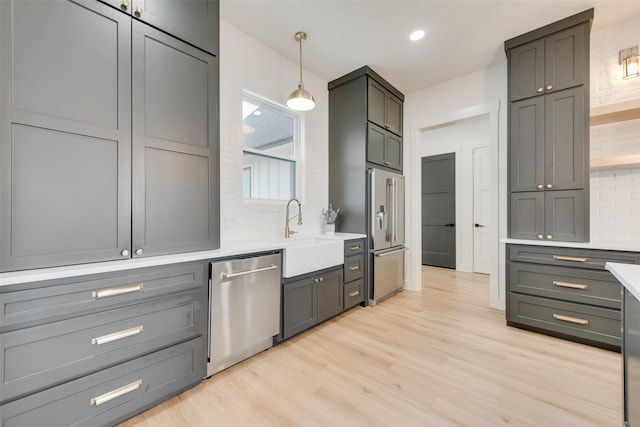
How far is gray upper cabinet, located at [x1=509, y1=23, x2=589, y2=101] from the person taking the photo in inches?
98.6

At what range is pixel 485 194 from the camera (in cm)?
520

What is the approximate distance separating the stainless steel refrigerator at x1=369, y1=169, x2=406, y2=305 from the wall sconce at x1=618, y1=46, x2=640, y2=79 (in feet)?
7.80

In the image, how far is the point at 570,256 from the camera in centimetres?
242

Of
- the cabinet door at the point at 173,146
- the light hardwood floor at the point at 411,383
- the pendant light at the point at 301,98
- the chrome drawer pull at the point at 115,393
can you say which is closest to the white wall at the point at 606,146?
the light hardwood floor at the point at 411,383

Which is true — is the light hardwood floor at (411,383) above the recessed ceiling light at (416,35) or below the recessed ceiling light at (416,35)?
below

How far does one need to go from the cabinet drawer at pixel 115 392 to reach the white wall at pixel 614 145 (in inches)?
154

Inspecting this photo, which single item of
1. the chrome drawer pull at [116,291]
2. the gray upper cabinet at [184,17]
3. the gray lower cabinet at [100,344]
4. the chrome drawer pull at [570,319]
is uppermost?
the gray upper cabinet at [184,17]

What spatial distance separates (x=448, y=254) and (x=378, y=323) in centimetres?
348

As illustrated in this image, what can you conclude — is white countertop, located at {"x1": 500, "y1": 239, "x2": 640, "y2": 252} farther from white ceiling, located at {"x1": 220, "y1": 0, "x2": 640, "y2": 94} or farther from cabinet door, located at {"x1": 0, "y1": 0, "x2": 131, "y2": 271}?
cabinet door, located at {"x1": 0, "y1": 0, "x2": 131, "y2": 271}

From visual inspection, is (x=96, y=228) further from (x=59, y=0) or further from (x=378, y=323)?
(x=378, y=323)

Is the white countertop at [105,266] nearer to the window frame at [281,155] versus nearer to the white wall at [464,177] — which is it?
the window frame at [281,155]

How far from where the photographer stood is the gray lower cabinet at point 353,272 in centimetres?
309

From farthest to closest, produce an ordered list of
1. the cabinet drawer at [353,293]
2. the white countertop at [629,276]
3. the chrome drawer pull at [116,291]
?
the cabinet drawer at [353,293]
the chrome drawer pull at [116,291]
the white countertop at [629,276]

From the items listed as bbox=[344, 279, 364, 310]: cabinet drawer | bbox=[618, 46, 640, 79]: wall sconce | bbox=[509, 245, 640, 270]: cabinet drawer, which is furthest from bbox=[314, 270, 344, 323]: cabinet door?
bbox=[618, 46, 640, 79]: wall sconce
